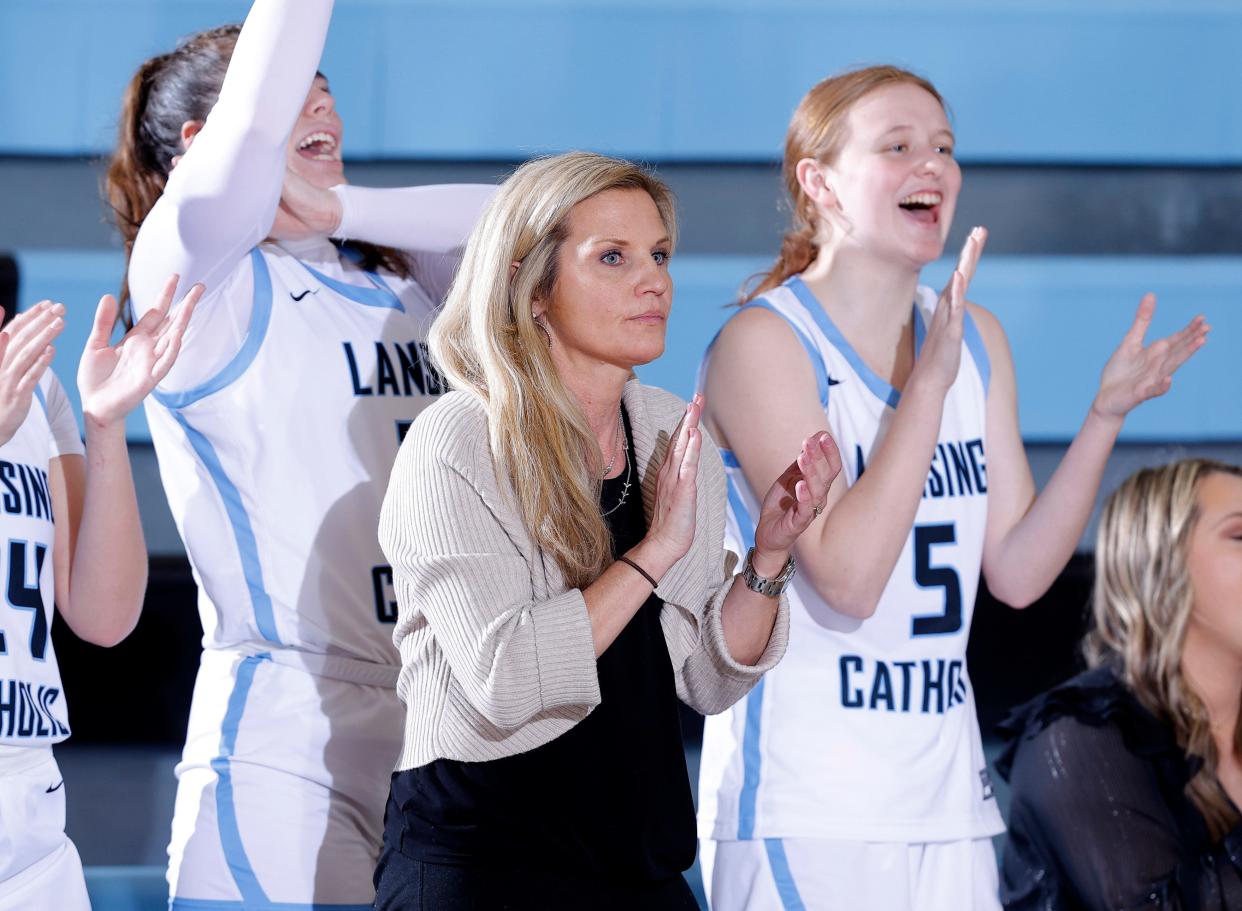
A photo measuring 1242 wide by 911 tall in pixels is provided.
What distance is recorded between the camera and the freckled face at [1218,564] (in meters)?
2.14

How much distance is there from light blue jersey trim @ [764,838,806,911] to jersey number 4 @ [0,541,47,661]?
744mm

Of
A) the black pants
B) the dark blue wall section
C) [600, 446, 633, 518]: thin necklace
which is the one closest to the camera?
the black pants

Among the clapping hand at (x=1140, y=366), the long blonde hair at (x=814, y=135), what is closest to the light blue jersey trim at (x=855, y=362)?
the long blonde hair at (x=814, y=135)

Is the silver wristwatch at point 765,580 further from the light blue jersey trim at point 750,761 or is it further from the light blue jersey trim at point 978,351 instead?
the light blue jersey trim at point 978,351

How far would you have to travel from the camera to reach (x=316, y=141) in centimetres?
184

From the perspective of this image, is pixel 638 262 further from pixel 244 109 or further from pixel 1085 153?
pixel 1085 153

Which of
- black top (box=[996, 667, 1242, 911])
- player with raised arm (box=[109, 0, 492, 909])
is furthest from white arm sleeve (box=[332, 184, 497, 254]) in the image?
black top (box=[996, 667, 1242, 911])

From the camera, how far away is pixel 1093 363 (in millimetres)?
2973

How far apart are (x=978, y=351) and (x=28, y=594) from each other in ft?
3.58

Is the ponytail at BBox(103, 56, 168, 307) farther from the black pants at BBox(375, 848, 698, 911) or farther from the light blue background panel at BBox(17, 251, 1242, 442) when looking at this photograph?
the light blue background panel at BBox(17, 251, 1242, 442)

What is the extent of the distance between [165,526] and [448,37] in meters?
1.03

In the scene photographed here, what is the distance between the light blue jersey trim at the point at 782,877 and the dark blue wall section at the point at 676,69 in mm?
1621

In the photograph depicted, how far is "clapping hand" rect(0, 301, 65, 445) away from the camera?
4.66 feet

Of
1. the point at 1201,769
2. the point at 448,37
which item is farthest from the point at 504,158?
the point at 1201,769
